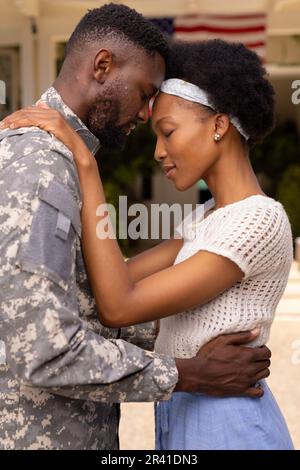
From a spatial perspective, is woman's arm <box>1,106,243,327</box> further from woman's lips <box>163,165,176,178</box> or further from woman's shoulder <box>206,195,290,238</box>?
woman's lips <box>163,165,176,178</box>

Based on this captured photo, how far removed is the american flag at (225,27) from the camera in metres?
8.41

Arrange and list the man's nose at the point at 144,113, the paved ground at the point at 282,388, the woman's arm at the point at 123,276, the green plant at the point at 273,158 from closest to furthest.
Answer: the woman's arm at the point at 123,276 < the man's nose at the point at 144,113 < the paved ground at the point at 282,388 < the green plant at the point at 273,158

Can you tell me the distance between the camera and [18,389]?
5.68 feet

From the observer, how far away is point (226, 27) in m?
8.54

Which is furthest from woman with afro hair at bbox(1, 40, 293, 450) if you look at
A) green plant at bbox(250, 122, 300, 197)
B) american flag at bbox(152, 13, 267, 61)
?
green plant at bbox(250, 122, 300, 197)

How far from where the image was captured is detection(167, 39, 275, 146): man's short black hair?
1.94 m

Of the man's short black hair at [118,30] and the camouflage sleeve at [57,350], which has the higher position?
the man's short black hair at [118,30]

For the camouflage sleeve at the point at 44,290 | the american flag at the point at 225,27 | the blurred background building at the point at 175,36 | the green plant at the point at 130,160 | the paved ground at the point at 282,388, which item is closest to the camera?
the camouflage sleeve at the point at 44,290

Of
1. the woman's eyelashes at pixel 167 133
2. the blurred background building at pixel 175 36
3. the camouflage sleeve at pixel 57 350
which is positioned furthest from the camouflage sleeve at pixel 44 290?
the blurred background building at pixel 175 36

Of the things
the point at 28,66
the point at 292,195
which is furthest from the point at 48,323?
the point at 292,195

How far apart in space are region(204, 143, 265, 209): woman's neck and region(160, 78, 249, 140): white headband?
75 millimetres

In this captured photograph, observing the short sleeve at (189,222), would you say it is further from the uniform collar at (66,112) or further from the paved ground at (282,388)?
the paved ground at (282,388)

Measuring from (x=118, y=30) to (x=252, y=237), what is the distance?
615mm
